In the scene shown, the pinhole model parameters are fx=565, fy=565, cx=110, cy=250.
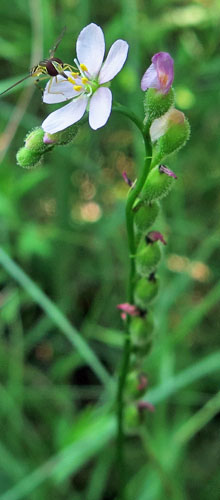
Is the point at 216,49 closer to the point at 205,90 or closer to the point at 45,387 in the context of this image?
the point at 205,90

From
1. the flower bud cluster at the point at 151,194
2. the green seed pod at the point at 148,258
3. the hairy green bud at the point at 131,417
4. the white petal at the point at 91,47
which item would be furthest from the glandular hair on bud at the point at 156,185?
the hairy green bud at the point at 131,417

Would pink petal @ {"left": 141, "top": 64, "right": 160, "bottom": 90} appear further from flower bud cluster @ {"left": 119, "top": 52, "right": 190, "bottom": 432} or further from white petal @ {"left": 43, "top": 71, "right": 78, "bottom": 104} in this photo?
white petal @ {"left": 43, "top": 71, "right": 78, "bottom": 104}

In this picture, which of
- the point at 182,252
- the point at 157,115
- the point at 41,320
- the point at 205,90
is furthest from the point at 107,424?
the point at 205,90

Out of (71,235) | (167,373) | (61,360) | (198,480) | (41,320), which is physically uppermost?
(71,235)

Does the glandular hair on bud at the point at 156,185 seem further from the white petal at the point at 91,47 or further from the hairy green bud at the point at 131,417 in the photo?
the hairy green bud at the point at 131,417

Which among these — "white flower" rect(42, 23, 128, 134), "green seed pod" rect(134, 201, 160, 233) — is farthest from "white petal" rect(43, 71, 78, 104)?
"green seed pod" rect(134, 201, 160, 233)

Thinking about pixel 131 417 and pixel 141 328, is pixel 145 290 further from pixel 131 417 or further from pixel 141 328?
pixel 131 417
